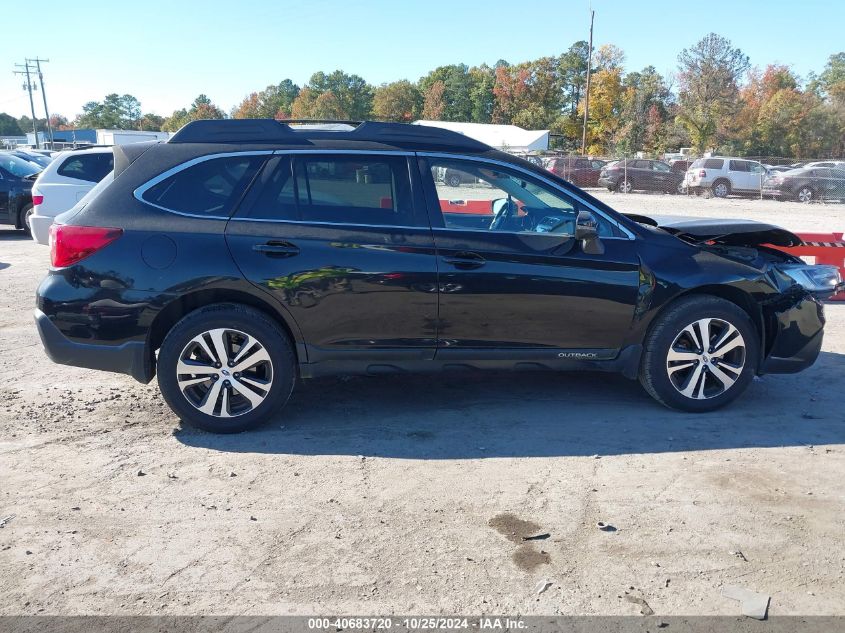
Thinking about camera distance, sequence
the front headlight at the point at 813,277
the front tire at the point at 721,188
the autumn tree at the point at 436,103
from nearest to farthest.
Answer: the front headlight at the point at 813,277
the front tire at the point at 721,188
the autumn tree at the point at 436,103

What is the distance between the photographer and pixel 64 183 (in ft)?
37.1

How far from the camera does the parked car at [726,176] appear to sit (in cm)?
3141

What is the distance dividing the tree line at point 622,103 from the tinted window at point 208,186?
124ft

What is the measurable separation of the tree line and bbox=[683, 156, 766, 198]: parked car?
19.6 m

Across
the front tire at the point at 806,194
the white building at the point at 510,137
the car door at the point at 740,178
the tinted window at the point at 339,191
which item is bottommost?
the front tire at the point at 806,194

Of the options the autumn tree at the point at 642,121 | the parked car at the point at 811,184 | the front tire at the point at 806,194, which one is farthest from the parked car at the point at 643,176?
the autumn tree at the point at 642,121

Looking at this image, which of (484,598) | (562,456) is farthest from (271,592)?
(562,456)

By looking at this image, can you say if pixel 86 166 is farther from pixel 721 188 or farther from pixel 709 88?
pixel 709 88

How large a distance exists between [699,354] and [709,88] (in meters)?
60.1

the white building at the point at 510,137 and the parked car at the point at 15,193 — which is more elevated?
the white building at the point at 510,137

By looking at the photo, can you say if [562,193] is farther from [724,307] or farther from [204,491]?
[204,491]

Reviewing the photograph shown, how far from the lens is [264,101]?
113312 millimetres

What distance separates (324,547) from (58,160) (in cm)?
1026

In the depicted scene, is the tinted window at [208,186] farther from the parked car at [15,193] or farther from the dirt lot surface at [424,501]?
the parked car at [15,193]
